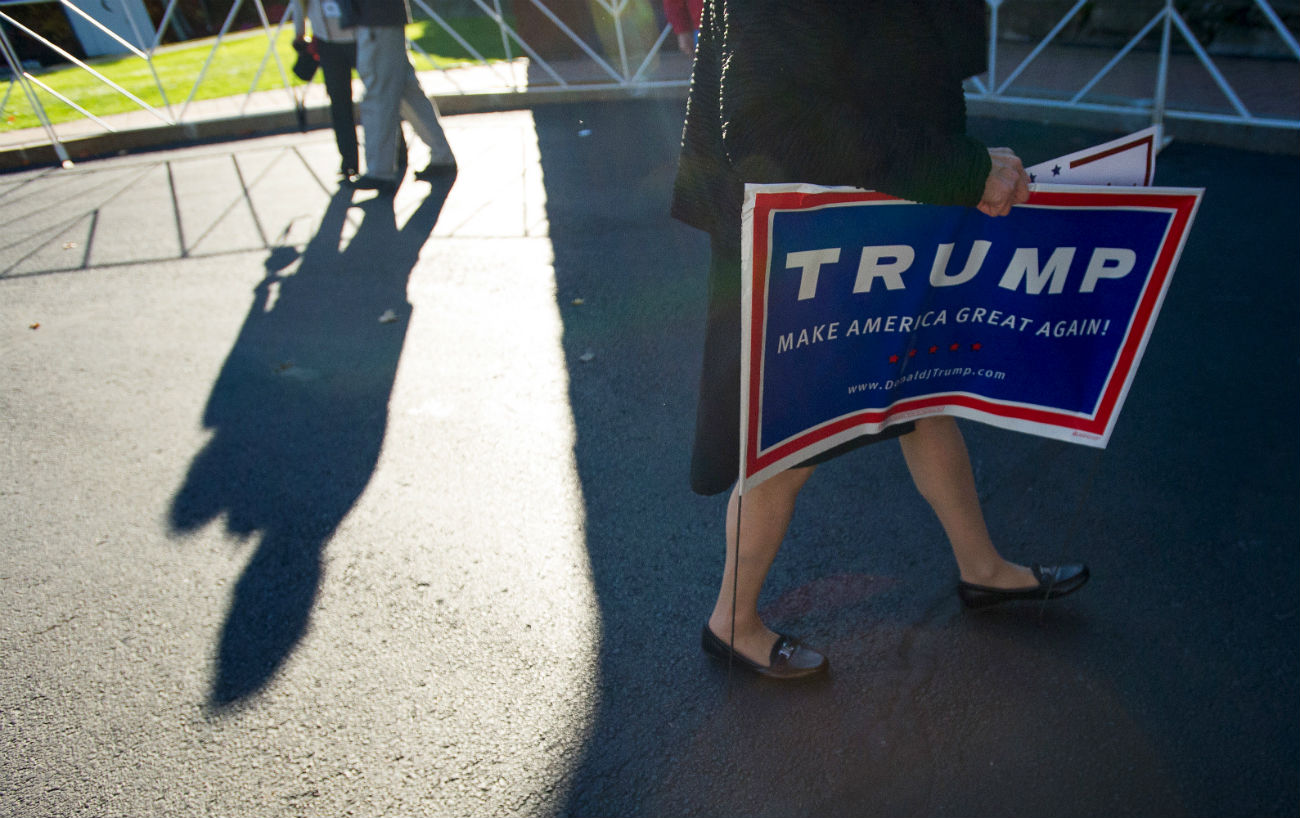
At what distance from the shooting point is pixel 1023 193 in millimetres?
1532

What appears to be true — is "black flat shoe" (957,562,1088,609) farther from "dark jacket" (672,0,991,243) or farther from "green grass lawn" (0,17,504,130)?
"green grass lawn" (0,17,504,130)

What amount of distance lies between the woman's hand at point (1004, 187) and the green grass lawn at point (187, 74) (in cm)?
904

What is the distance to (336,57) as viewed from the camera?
20.5 ft

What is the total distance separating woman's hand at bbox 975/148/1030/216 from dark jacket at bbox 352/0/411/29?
222 inches

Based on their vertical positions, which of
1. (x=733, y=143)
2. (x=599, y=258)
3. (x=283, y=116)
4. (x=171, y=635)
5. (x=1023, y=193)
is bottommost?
(x=283, y=116)

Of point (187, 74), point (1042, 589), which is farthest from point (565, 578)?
point (187, 74)

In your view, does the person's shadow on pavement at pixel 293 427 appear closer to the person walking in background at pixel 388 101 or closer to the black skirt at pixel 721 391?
the person walking in background at pixel 388 101

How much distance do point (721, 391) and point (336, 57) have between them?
19.0ft

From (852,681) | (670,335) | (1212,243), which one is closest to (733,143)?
(852,681)

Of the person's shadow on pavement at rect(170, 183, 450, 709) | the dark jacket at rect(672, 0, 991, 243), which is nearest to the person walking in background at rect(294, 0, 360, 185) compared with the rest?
the person's shadow on pavement at rect(170, 183, 450, 709)

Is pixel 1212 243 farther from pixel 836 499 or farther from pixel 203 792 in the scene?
pixel 203 792

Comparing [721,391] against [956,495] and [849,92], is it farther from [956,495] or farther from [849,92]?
[956,495]

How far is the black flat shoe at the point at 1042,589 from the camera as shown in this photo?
7.75 ft

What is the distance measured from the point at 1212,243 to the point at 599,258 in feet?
11.7
